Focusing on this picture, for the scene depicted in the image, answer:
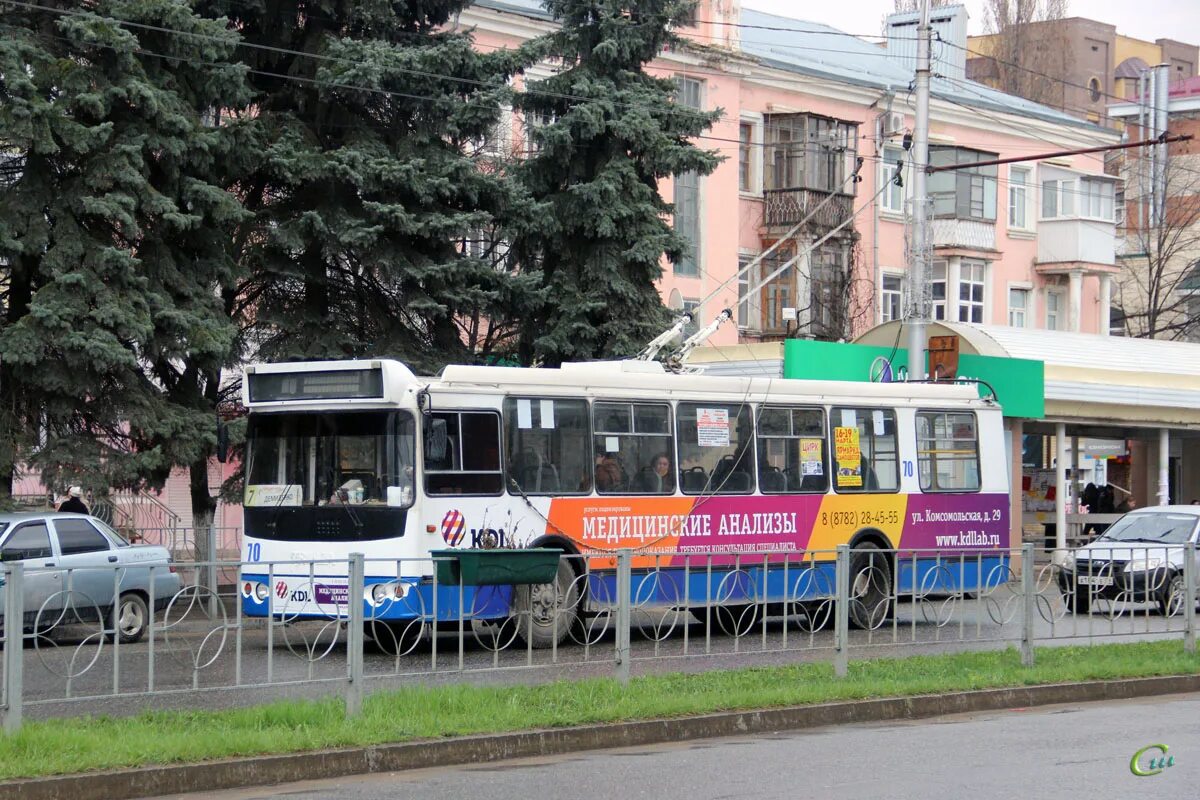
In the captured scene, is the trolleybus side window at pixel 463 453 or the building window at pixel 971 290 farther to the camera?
the building window at pixel 971 290

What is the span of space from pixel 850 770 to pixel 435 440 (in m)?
7.61

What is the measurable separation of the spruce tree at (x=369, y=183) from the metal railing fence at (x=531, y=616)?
837 cm

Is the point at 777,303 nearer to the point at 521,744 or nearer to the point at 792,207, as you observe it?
the point at 792,207

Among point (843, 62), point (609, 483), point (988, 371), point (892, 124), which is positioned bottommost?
point (609, 483)

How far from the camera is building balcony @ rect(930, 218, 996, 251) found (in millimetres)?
48688

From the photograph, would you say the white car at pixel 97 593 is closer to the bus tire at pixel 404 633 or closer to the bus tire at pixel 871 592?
the bus tire at pixel 404 633

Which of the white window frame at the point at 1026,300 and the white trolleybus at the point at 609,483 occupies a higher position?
the white window frame at the point at 1026,300

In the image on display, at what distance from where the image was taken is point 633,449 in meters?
19.0

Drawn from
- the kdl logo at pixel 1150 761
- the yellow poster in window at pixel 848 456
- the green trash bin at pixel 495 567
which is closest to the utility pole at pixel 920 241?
the yellow poster in window at pixel 848 456

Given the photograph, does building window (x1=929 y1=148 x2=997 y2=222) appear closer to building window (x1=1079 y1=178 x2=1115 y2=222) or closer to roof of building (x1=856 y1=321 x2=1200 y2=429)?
building window (x1=1079 y1=178 x2=1115 y2=222)

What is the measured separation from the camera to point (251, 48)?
83.9ft

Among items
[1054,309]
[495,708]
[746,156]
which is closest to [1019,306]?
[1054,309]

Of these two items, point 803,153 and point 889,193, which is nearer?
point 803,153

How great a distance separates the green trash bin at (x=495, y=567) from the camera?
1281 cm
